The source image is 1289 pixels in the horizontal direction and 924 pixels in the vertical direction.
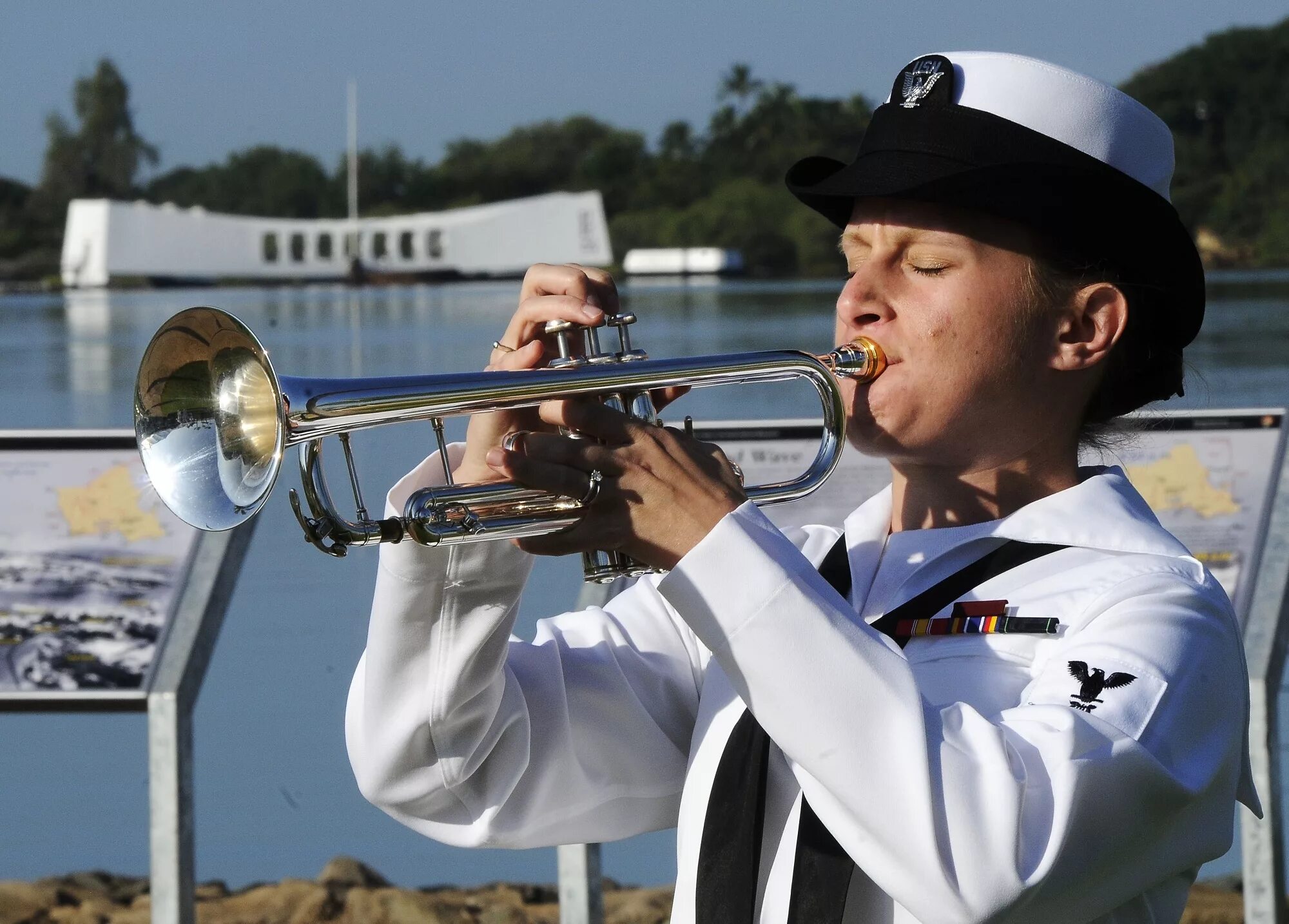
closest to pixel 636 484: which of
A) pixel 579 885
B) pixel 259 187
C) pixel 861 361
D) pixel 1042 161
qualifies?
pixel 861 361

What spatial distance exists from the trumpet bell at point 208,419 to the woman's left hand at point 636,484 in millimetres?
375

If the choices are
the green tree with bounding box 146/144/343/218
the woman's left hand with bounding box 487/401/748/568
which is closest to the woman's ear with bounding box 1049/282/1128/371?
the woman's left hand with bounding box 487/401/748/568

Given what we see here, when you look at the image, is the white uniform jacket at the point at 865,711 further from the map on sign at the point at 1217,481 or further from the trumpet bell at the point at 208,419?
the map on sign at the point at 1217,481

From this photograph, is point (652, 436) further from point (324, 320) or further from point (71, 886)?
point (324, 320)

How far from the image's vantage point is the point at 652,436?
1.84 meters

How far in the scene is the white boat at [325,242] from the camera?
71.1ft

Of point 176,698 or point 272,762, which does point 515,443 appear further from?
point 272,762

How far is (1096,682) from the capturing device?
180cm

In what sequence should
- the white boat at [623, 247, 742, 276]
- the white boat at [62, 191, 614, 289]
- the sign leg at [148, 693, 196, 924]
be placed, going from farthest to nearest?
1. the white boat at [62, 191, 614, 289]
2. the white boat at [623, 247, 742, 276]
3. the sign leg at [148, 693, 196, 924]

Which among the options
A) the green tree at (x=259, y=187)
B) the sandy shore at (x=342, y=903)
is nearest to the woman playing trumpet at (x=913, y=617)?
the sandy shore at (x=342, y=903)

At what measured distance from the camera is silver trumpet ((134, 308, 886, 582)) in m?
1.99

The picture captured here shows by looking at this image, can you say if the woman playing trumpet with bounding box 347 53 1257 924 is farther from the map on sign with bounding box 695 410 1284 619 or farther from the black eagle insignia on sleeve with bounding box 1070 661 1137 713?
the map on sign with bounding box 695 410 1284 619

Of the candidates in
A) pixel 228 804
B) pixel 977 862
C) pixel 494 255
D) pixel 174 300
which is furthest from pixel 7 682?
pixel 494 255

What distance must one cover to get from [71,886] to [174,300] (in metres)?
16.9
